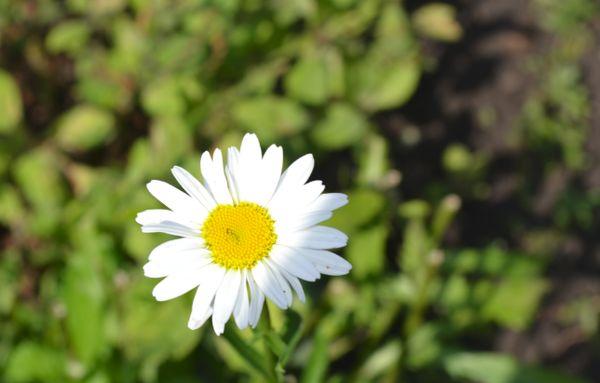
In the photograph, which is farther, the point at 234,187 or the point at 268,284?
the point at 234,187

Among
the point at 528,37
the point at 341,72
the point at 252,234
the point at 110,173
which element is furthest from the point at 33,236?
the point at 528,37

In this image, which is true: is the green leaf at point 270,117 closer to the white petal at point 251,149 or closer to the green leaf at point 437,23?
the green leaf at point 437,23

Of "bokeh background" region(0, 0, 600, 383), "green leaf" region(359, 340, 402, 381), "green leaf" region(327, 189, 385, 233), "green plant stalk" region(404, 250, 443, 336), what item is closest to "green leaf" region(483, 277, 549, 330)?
"bokeh background" region(0, 0, 600, 383)

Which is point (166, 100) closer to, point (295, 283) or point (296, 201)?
point (296, 201)

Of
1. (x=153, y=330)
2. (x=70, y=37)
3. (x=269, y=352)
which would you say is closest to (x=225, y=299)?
(x=269, y=352)

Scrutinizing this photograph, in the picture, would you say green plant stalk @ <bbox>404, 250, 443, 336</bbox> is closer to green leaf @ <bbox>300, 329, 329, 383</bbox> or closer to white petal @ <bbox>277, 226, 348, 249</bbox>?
green leaf @ <bbox>300, 329, 329, 383</bbox>

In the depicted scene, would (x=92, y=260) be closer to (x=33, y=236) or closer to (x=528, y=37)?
(x=33, y=236)
